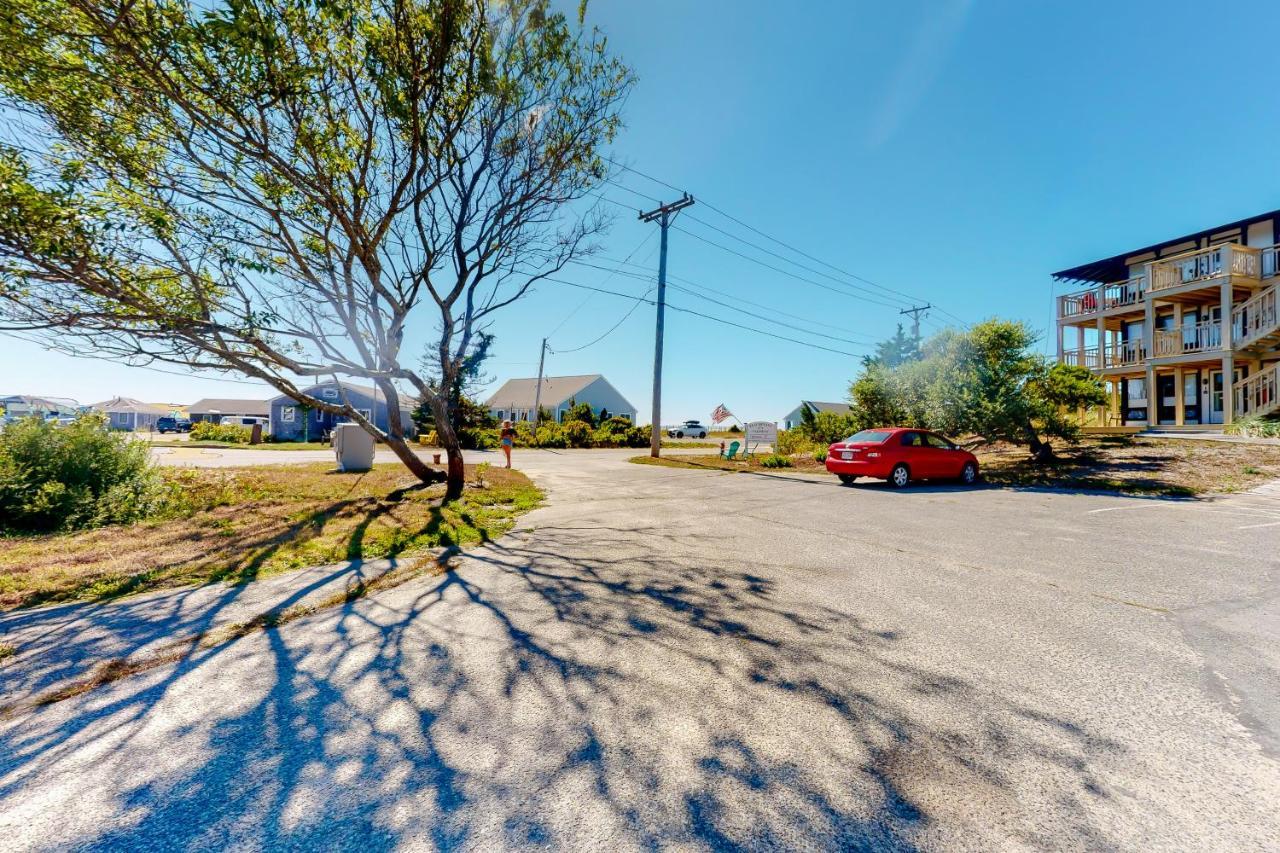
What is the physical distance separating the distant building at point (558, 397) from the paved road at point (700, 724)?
1870 inches

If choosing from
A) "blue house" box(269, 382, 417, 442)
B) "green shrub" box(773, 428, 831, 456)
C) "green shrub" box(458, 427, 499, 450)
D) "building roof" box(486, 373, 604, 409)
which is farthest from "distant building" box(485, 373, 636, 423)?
"green shrub" box(773, 428, 831, 456)

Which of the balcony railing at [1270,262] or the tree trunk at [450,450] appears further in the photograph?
the balcony railing at [1270,262]

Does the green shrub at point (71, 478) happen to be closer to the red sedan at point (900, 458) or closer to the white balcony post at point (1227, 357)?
the red sedan at point (900, 458)

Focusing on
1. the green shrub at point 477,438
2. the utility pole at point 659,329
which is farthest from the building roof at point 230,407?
the utility pole at point 659,329

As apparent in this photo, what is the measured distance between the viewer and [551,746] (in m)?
2.52

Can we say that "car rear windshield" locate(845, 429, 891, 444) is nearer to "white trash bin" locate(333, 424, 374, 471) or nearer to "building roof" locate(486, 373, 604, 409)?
"white trash bin" locate(333, 424, 374, 471)

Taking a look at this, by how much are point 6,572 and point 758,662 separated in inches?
276

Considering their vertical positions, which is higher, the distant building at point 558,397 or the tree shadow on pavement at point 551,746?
the distant building at point 558,397

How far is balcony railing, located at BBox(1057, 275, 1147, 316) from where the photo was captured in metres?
21.8

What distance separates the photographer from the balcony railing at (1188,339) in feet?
Answer: 61.0

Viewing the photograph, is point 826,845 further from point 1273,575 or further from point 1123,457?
point 1123,457

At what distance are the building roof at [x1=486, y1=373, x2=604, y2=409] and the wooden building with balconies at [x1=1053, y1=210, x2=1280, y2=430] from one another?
129ft

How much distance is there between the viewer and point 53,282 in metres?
6.38

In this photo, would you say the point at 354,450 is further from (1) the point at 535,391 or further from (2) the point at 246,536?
(1) the point at 535,391
